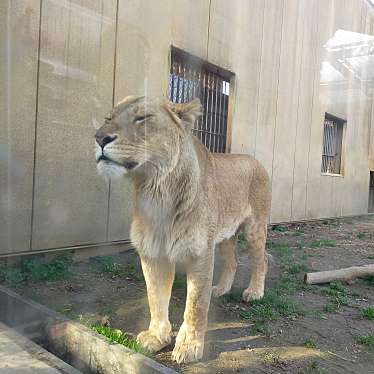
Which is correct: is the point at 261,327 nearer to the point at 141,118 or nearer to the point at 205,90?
the point at 141,118

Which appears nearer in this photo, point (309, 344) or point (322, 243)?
point (309, 344)

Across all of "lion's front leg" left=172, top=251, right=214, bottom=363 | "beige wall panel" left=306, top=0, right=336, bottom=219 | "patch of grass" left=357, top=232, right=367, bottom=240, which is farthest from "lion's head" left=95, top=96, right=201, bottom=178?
"patch of grass" left=357, top=232, right=367, bottom=240

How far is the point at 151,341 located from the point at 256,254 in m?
1.43

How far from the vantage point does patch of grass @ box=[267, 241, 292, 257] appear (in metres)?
5.19

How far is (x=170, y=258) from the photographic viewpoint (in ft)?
7.90

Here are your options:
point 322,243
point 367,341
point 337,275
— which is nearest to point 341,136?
point 322,243

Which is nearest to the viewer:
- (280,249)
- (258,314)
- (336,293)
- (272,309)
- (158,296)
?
(158,296)

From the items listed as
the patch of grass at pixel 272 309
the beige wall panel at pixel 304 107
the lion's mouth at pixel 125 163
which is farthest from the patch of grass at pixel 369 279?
the lion's mouth at pixel 125 163

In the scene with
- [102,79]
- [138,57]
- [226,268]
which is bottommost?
[226,268]

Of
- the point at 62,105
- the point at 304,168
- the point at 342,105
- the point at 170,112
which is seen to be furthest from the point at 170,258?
the point at 342,105

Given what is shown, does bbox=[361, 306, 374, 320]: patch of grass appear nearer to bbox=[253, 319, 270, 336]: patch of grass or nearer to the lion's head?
bbox=[253, 319, 270, 336]: patch of grass

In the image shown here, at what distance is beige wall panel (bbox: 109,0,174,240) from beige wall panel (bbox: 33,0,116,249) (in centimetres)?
11

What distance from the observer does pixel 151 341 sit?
2412 mm

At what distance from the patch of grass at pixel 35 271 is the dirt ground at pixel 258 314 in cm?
9
